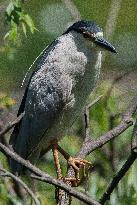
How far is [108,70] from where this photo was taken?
5.75 m

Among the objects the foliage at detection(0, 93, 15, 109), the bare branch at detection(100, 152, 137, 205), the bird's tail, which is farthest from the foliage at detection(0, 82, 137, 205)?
the bare branch at detection(100, 152, 137, 205)

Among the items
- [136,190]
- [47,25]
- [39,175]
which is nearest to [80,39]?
[136,190]

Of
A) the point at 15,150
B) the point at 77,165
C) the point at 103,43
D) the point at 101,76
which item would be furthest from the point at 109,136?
the point at 101,76

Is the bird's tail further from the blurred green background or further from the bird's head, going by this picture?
the bird's head

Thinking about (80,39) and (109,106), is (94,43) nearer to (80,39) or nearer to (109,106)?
(80,39)

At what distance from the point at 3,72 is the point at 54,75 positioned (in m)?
2.61

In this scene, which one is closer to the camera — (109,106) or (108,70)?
(109,106)

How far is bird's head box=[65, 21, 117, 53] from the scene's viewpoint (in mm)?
2998

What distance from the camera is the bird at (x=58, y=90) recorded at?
309cm

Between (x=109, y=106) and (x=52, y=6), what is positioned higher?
(x=52, y=6)

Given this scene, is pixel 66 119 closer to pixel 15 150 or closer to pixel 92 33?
pixel 15 150

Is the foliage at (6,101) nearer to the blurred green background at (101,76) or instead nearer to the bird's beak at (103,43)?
the blurred green background at (101,76)

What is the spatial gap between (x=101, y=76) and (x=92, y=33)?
2.38 m

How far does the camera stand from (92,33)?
10.00 ft
